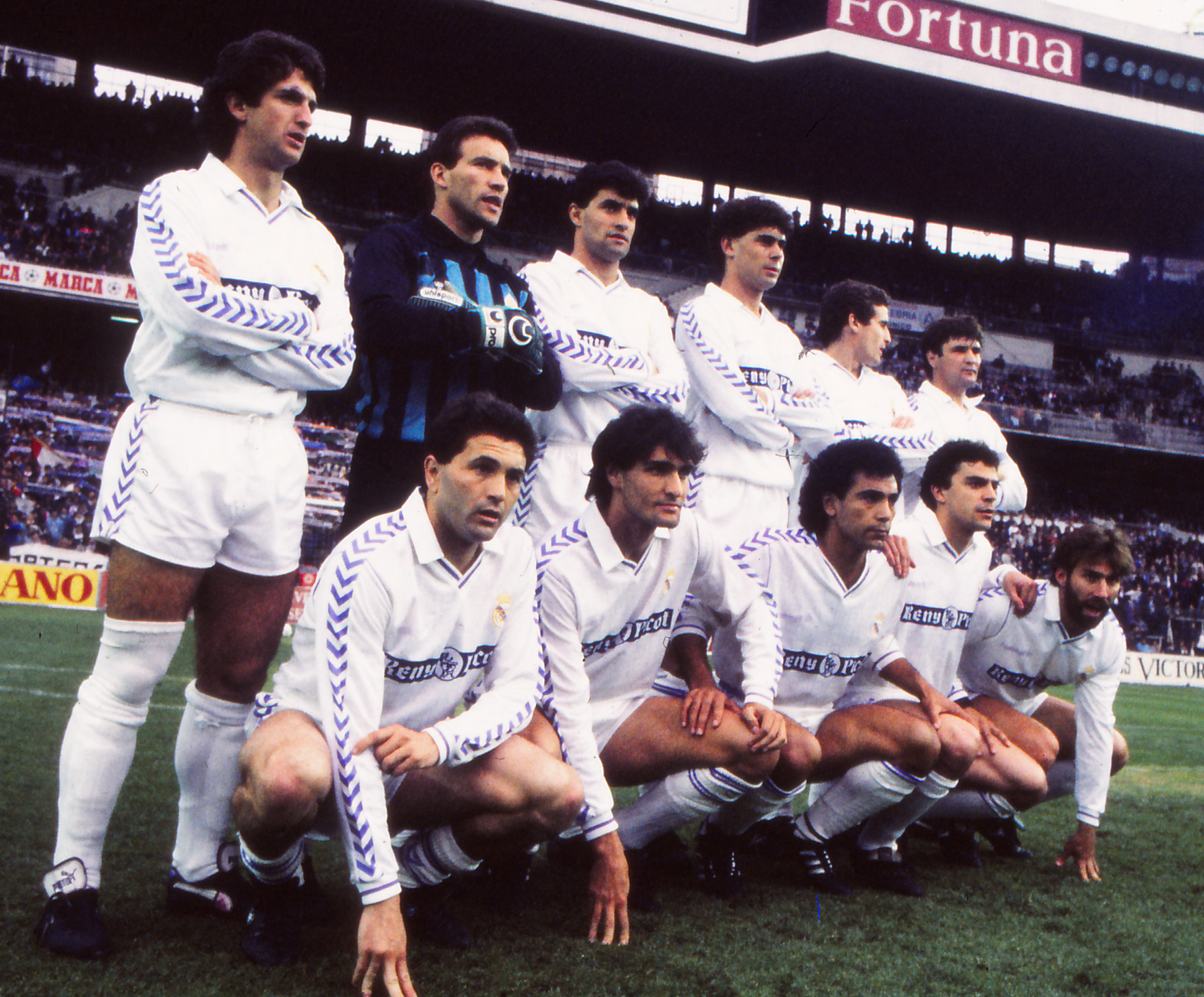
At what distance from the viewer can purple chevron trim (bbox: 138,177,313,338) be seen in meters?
2.68

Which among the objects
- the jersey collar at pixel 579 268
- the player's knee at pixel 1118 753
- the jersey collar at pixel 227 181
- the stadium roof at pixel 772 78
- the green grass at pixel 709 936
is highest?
the stadium roof at pixel 772 78

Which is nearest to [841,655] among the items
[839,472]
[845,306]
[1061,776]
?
[839,472]

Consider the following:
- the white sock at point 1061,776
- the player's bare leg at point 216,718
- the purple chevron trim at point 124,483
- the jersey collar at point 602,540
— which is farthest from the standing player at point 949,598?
the purple chevron trim at point 124,483

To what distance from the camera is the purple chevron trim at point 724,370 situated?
14.2ft

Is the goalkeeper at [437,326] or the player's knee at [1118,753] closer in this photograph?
the goalkeeper at [437,326]

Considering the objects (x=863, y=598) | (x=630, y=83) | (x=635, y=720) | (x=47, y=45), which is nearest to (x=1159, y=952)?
(x=863, y=598)

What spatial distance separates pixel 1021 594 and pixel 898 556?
0.67 meters

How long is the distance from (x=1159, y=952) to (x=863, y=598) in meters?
1.39

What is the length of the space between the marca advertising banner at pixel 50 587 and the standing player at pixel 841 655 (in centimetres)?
1002

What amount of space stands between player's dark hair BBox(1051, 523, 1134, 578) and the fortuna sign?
14.7m

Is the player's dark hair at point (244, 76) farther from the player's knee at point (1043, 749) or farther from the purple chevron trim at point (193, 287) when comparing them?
the player's knee at point (1043, 749)

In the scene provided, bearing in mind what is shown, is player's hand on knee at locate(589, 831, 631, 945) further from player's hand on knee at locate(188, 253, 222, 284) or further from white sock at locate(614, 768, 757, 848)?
player's hand on knee at locate(188, 253, 222, 284)

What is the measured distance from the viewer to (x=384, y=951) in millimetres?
2336

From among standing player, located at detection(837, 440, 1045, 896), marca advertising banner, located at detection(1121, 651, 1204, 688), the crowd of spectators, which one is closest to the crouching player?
standing player, located at detection(837, 440, 1045, 896)
